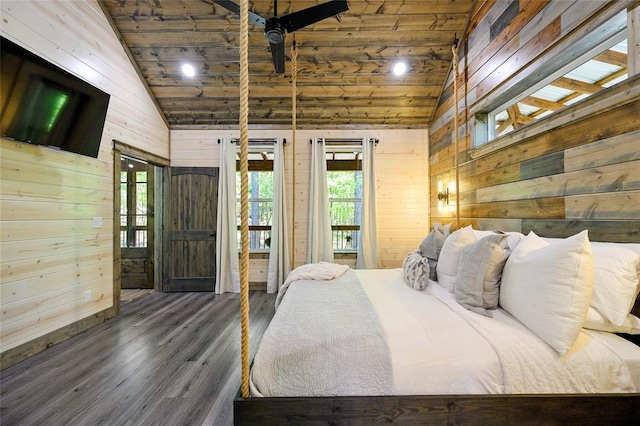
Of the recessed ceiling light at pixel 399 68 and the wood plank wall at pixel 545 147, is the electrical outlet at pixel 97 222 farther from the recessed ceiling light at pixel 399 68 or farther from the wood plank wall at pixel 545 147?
the wood plank wall at pixel 545 147

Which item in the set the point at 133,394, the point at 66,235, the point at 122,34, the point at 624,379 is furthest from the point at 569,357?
the point at 122,34

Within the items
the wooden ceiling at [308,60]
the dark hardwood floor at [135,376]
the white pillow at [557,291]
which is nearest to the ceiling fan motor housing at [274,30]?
the wooden ceiling at [308,60]

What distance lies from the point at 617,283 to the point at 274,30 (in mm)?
2682

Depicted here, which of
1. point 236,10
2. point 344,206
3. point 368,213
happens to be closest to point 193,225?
point 344,206

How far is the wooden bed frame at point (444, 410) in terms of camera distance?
1.11m

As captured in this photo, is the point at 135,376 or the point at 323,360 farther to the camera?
the point at 135,376

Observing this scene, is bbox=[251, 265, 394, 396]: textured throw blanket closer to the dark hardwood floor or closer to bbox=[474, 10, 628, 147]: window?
the dark hardwood floor

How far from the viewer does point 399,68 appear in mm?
3520

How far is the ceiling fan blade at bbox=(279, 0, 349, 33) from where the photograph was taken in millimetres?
1963

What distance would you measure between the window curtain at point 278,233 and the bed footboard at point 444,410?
2.97 meters

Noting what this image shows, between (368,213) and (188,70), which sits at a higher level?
(188,70)

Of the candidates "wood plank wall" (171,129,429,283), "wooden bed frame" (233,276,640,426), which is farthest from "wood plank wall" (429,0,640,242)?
"wood plank wall" (171,129,429,283)

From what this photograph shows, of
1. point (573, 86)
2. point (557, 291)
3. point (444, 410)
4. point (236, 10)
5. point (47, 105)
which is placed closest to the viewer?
point (444, 410)

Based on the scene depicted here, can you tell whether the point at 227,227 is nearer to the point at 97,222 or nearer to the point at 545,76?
the point at 97,222
